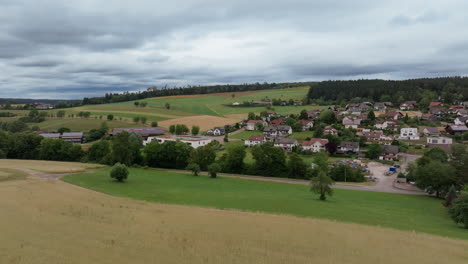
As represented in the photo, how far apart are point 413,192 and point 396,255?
31.0 meters

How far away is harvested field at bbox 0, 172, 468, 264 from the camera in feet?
51.3

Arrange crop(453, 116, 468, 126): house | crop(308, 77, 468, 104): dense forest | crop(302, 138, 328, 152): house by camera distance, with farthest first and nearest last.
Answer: crop(308, 77, 468, 104): dense forest
crop(453, 116, 468, 126): house
crop(302, 138, 328, 152): house

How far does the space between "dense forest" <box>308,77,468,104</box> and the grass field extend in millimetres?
92864

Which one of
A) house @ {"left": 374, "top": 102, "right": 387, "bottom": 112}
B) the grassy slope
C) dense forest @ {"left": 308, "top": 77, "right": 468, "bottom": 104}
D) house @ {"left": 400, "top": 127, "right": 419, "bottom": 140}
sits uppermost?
dense forest @ {"left": 308, "top": 77, "right": 468, "bottom": 104}

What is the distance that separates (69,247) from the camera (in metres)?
16.4

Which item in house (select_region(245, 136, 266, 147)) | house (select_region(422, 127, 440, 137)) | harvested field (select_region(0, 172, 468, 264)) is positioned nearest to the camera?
harvested field (select_region(0, 172, 468, 264))

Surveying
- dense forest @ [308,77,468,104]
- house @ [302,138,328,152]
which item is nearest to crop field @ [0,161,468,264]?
house @ [302,138,328,152]

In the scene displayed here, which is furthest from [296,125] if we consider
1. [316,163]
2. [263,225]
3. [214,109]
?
[263,225]

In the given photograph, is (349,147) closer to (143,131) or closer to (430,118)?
(430,118)

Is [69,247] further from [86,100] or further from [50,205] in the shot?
[86,100]

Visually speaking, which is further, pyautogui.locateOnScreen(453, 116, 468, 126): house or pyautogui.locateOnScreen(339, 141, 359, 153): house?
pyautogui.locateOnScreen(453, 116, 468, 126): house

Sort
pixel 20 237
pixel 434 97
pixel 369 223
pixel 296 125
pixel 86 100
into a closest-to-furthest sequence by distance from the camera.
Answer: pixel 20 237 → pixel 369 223 → pixel 296 125 → pixel 434 97 → pixel 86 100

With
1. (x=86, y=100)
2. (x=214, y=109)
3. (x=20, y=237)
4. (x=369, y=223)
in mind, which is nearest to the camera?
(x=20, y=237)

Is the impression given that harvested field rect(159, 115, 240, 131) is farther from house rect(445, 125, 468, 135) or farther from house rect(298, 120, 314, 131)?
house rect(445, 125, 468, 135)
